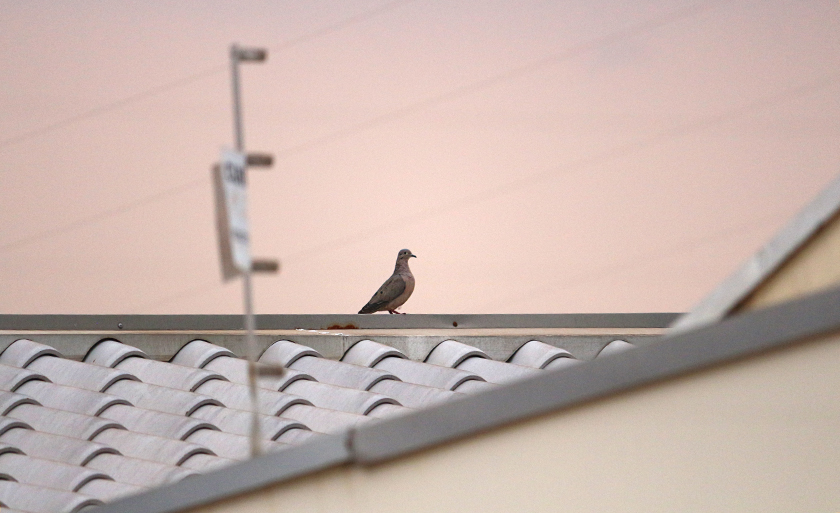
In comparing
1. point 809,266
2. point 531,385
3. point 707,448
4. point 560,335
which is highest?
point 560,335

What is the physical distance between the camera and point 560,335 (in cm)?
494

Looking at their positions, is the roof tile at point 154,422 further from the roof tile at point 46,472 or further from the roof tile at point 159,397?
the roof tile at point 46,472

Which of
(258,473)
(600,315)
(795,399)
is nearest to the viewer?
(795,399)

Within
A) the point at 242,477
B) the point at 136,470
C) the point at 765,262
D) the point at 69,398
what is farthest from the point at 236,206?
the point at 69,398

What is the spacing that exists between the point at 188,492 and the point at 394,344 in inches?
98.9

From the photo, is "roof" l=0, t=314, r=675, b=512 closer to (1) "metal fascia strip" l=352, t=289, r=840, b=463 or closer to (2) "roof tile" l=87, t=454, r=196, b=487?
(2) "roof tile" l=87, t=454, r=196, b=487

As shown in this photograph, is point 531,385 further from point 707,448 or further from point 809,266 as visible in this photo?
point 809,266

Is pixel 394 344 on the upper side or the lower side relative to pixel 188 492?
upper

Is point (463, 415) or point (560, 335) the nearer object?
point (463, 415)

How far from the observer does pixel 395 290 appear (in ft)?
21.7

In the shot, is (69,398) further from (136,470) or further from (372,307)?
(372,307)

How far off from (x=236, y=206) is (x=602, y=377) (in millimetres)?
857

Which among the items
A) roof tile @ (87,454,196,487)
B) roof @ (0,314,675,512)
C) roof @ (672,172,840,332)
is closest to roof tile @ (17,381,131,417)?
roof @ (0,314,675,512)

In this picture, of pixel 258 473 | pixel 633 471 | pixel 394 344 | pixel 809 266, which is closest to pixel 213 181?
pixel 258 473
